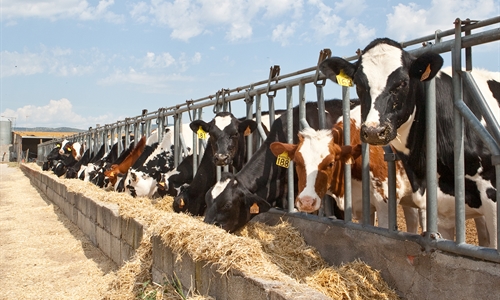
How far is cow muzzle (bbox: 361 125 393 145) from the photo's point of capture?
3566mm

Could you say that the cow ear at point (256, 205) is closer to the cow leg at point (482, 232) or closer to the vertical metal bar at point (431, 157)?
the cow leg at point (482, 232)

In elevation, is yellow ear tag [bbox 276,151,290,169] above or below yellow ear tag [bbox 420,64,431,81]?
below

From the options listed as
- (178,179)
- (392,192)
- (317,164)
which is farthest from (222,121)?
(392,192)

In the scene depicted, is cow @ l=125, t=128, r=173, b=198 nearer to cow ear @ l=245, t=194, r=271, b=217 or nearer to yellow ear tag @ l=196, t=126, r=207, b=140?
yellow ear tag @ l=196, t=126, r=207, b=140

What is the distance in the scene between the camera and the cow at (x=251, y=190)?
607 cm

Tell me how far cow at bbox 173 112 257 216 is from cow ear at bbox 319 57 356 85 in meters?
2.94

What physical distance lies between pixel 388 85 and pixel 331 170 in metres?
1.45

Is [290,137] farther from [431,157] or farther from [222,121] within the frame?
[431,157]

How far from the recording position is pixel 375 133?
356 cm

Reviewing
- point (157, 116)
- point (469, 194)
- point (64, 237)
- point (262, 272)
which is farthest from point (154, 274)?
point (157, 116)

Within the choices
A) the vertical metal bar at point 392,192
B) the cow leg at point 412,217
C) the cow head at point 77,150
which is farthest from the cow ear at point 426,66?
the cow head at point 77,150

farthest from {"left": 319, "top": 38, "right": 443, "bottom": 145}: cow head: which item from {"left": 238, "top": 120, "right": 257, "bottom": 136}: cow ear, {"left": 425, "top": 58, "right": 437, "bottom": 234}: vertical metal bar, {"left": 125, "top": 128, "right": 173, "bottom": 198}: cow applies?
{"left": 125, "top": 128, "right": 173, "bottom": 198}: cow

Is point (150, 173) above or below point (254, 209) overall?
above

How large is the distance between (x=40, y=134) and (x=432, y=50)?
6490 centimetres
